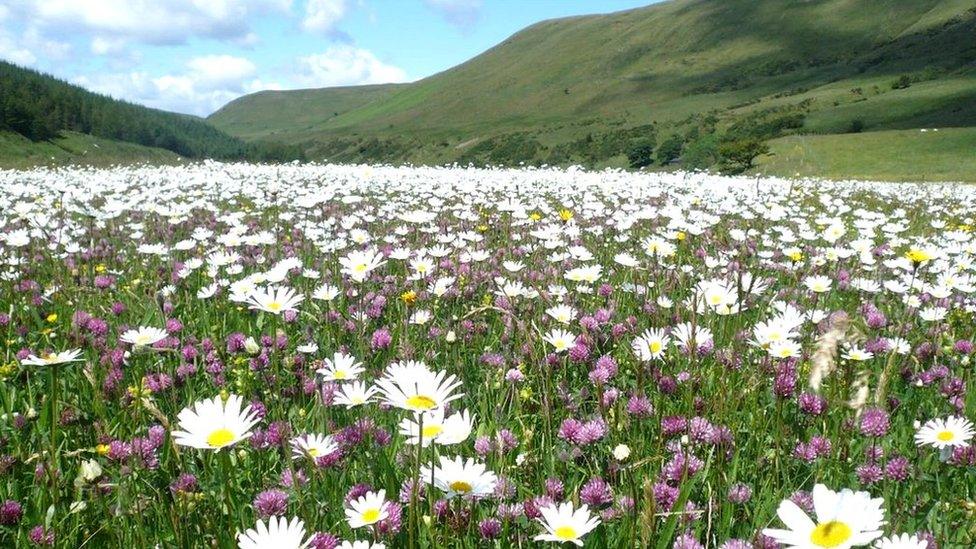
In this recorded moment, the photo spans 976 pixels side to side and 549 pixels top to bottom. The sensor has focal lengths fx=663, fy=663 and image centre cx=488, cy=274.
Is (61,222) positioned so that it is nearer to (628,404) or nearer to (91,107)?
(628,404)

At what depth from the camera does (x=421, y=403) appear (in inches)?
62.0

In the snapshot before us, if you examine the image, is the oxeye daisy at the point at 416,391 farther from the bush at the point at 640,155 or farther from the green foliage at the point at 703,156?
the bush at the point at 640,155

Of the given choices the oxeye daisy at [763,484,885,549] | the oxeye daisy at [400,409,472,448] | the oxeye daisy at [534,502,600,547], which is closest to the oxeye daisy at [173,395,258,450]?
the oxeye daisy at [400,409,472,448]

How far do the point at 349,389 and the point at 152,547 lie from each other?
2.51ft

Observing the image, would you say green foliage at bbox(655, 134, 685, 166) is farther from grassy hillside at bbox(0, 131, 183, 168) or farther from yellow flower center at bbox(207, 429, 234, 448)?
yellow flower center at bbox(207, 429, 234, 448)

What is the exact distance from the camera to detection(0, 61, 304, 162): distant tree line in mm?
68250

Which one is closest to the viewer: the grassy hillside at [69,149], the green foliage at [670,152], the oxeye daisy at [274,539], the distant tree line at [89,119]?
the oxeye daisy at [274,539]

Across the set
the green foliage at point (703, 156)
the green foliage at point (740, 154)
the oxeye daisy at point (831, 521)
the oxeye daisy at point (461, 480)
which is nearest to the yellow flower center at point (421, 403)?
the oxeye daisy at point (461, 480)

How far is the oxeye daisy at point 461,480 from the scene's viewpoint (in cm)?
168

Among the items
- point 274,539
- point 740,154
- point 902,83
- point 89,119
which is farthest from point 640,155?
point 89,119

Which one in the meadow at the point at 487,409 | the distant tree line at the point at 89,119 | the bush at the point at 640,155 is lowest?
the meadow at the point at 487,409

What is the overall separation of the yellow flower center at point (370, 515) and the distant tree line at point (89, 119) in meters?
78.9

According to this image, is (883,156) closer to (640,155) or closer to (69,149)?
(640,155)

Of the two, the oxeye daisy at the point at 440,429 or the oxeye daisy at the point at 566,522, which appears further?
the oxeye daisy at the point at 440,429
